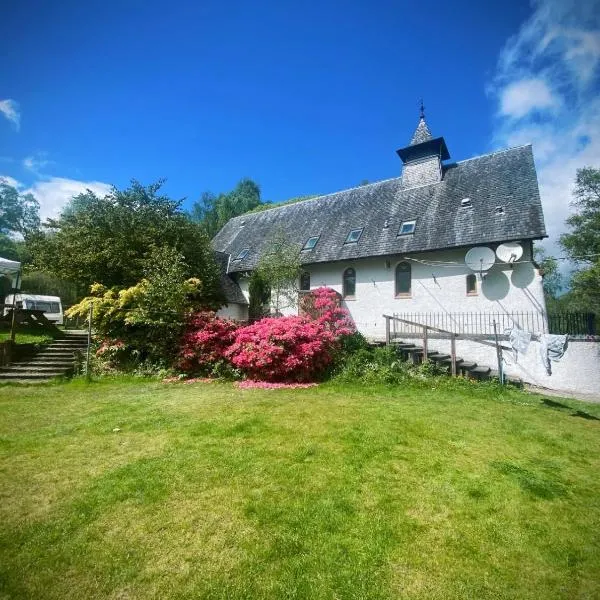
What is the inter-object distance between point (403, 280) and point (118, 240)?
43.9 ft

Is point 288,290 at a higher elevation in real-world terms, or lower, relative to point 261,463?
higher

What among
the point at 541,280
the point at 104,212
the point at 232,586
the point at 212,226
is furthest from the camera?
the point at 212,226

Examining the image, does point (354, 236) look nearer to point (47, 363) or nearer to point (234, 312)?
point (234, 312)

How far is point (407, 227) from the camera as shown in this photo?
53.2 feet

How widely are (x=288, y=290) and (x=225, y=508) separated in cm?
1433

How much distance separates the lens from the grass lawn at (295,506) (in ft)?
8.81

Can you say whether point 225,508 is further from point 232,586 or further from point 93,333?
point 93,333

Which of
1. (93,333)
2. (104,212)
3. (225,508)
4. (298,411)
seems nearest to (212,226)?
(104,212)

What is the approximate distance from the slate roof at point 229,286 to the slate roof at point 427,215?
639 mm

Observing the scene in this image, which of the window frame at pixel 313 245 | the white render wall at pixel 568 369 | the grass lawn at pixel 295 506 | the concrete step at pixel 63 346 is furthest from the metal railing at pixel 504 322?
the concrete step at pixel 63 346

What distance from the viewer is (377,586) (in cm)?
263

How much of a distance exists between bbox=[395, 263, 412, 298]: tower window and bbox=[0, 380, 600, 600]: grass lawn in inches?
355

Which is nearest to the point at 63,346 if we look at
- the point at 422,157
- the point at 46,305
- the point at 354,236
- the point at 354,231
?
the point at 46,305

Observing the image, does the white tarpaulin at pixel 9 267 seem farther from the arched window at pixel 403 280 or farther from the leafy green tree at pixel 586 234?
the leafy green tree at pixel 586 234
